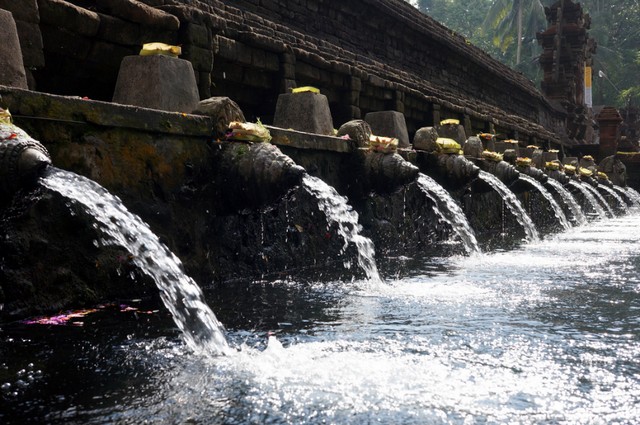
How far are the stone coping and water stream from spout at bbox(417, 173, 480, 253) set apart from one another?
399cm

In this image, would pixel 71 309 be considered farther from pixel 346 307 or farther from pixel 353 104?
pixel 353 104

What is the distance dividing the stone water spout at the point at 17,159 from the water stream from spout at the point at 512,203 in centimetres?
788

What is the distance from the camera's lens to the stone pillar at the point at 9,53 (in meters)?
4.49

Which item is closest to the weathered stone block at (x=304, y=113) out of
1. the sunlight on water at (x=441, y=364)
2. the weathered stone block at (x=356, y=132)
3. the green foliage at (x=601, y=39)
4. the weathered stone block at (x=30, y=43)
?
the weathered stone block at (x=356, y=132)

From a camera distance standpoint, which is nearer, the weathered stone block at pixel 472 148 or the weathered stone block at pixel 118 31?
the weathered stone block at pixel 118 31

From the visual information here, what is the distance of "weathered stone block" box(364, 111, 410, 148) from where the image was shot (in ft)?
33.4

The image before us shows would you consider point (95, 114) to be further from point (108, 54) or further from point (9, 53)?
point (108, 54)

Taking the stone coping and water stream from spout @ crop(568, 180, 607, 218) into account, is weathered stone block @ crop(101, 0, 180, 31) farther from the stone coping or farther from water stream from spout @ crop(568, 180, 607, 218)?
water stream from spout @ crop(568, 180, 607, 218)

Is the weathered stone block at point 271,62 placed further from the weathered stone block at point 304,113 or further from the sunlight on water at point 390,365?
the sunlight on water at point 390,365

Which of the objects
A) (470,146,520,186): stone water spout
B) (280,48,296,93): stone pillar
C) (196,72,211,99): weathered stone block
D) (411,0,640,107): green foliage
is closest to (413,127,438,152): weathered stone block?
(280,48,296,93): stone pillar

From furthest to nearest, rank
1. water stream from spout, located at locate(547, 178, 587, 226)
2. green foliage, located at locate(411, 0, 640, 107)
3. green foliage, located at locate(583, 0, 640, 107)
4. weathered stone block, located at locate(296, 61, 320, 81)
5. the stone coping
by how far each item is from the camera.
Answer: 1. green foliage, located at locate(583, 0, 640, 107)
2. green foliage, located at locate(411, 0, 640, 107)
3. water stream from spout, located at locate(547, 178, 587, 226)
4. weathered stone block, located at locate(296, 61, 320, 81)
5. the stone coping

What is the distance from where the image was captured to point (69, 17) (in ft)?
18.4

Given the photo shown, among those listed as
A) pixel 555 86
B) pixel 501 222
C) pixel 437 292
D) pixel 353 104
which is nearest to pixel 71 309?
pixel 437 292

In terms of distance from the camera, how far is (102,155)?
4.55 meters
